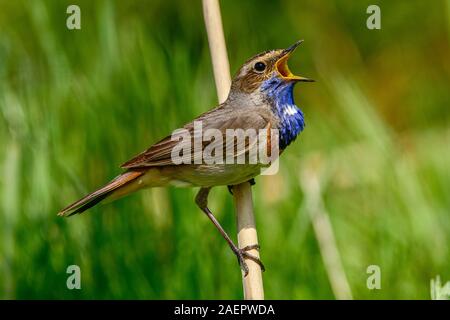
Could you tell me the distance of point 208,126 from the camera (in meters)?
4.28

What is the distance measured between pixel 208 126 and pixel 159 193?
741mm

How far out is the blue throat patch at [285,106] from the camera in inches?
172

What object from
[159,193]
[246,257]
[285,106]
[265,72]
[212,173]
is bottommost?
[246,257]

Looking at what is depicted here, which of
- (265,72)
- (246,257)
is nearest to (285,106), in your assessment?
(265,72)

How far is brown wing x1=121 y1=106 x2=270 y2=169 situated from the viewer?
4.21m

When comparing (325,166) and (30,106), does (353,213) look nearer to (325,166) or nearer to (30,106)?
(325,166)

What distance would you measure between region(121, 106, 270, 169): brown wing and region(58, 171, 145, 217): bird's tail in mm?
83

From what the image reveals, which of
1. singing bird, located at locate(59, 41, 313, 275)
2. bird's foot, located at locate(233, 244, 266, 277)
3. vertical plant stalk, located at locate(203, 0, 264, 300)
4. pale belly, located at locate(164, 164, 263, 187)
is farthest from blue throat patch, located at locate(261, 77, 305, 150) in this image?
bird's foot, located at locate(233, 244, 266, 277)

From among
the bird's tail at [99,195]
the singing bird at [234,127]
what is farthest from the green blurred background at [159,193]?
the bird's tail at [99,195]

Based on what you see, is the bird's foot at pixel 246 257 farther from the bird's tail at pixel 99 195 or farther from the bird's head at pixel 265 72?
the bird's head at pixel 265 72

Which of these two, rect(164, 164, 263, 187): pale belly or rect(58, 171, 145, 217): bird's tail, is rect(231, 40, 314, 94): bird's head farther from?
rect(58, 171, 145, 217): bird's tail

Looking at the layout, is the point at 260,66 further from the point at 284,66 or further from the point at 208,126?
the point at 208,126

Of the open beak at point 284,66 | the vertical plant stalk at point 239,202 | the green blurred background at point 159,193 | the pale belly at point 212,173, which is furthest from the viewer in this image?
the green blurred background at point 159,193

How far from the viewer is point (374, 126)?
5.44m
